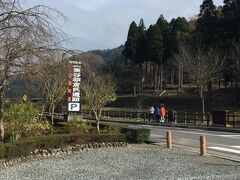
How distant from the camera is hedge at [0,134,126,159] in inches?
507

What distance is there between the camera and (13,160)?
1291cm

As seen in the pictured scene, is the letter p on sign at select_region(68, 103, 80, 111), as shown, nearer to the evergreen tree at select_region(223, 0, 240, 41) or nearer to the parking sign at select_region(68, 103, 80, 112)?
the parking sign at select_region(68, 103, 80, 112)

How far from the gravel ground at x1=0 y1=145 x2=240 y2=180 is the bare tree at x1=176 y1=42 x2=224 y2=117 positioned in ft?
89.5

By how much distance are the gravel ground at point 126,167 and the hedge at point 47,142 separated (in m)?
0.53

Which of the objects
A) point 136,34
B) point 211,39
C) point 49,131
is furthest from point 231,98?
point 49,131

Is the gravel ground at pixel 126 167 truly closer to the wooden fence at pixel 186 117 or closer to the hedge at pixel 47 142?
the hedge at pixel 47 142

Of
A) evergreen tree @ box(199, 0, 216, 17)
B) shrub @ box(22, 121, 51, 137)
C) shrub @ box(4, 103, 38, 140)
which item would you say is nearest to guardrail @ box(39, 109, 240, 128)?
shrub @ box(22, 121, 51, 137)

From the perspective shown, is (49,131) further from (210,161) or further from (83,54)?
(210,161)

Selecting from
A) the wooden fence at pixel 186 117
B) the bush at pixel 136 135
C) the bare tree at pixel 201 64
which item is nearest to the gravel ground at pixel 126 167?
the bush at pixel 136 135

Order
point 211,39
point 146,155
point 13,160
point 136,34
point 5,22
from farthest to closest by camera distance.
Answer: point 136,34
point 211,39
point 146,155
point 13,160
point 5,22

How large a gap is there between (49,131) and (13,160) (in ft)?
21.2

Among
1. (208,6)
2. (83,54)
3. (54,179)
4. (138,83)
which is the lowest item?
(54,179)

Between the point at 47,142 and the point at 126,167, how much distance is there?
371 centimetres

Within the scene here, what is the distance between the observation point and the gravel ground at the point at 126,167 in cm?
1062
